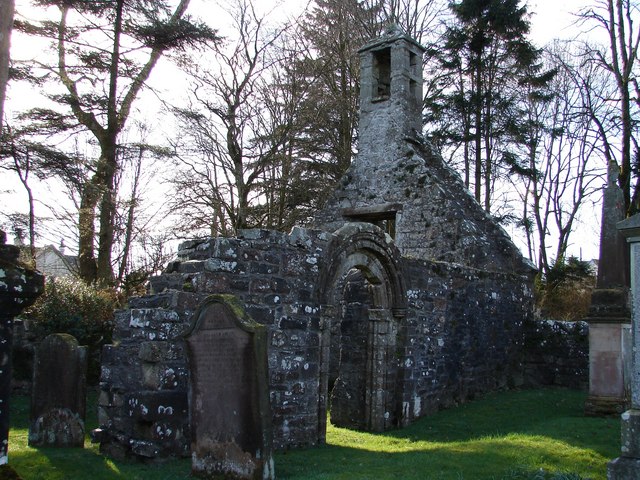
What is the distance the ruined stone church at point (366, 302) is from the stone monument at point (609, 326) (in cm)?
266

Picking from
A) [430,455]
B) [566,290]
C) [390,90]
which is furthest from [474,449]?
[566,290]

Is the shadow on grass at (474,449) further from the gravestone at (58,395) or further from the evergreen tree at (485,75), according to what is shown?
the evergreen tree at (485,75)

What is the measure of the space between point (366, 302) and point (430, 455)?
3767 millimetres

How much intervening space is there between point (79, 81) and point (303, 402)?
1178 centimetres

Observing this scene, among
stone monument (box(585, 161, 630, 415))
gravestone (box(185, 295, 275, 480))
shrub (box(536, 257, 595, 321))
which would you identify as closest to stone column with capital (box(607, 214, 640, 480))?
gravestone (box(185, 295, 275, 480))

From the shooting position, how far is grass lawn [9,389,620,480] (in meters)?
5.98

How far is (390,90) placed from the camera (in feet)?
49.3

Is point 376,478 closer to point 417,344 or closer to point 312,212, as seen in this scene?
point 417,344

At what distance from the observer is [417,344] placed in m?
10.4

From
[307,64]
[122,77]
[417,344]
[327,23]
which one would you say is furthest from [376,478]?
[327,23]

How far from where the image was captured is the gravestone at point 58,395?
7.64 meters

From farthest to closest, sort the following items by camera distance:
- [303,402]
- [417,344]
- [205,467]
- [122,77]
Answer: [122,77] < [417,344] < [303,402] < [205,467]

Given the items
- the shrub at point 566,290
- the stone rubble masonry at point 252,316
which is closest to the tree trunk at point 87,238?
the stone rubble masonry at point 252,316

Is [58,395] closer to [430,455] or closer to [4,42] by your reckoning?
[430,455]
